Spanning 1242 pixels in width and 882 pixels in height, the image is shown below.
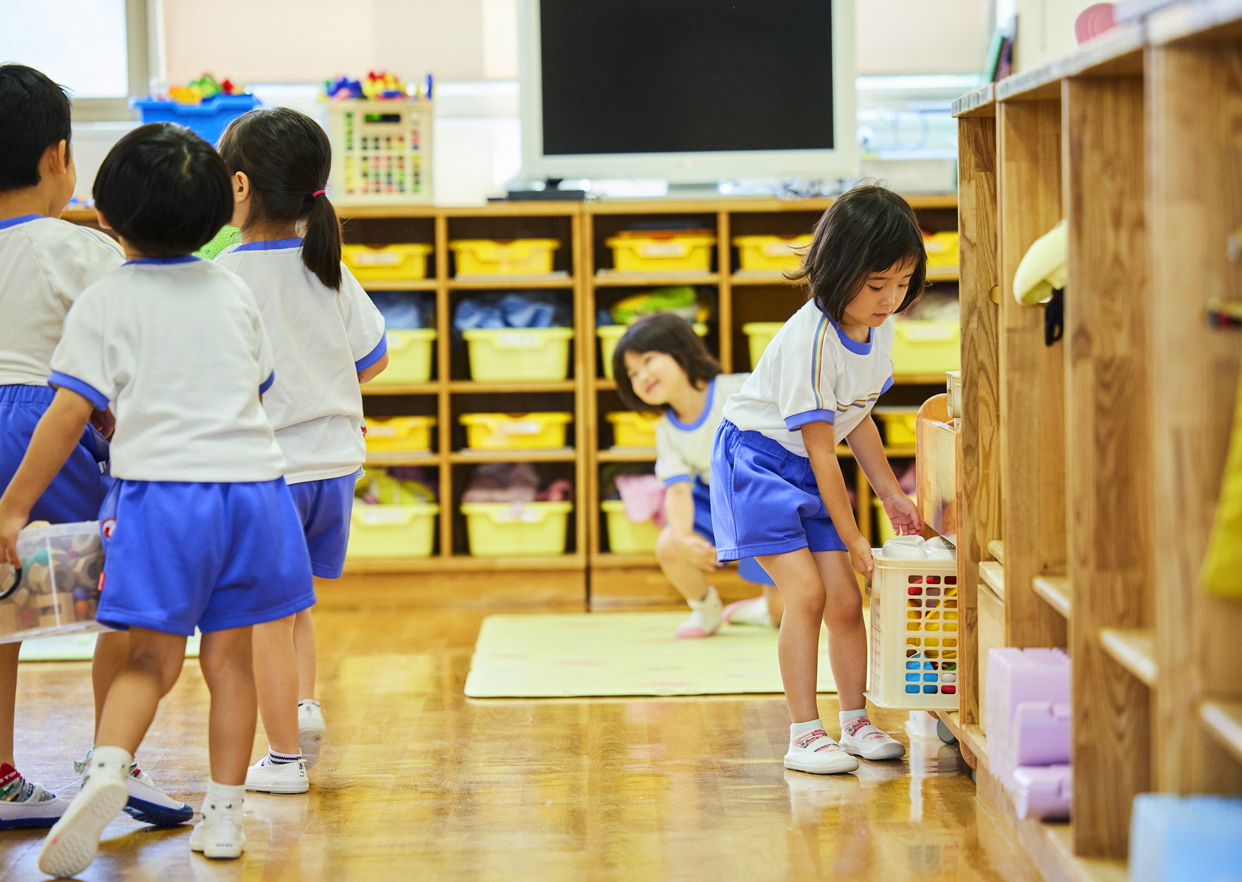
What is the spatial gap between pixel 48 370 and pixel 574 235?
1931 mm

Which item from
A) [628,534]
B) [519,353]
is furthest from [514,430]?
[628,534]

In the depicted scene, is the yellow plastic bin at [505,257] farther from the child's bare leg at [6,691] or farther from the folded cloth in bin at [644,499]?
the child's bare leg at [6,691]

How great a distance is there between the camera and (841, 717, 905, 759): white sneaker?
2059 millimetres

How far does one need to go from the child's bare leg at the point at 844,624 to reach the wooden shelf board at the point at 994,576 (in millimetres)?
254

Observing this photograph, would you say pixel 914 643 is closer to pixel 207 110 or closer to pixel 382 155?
pixel 382 155

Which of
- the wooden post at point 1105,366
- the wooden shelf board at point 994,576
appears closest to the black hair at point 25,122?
the wooden post at point 1105,366

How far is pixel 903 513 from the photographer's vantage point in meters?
2.20

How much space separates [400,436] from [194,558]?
81.8 inches

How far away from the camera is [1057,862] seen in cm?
147

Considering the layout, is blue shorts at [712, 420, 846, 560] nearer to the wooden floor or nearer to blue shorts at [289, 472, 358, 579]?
the wooden floor

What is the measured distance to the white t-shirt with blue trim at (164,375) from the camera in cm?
156

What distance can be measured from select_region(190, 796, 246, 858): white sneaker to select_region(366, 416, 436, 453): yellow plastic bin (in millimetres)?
2003

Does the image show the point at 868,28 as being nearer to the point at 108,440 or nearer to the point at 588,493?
the point at 588,493


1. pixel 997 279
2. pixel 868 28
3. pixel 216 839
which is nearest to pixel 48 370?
pixel 216 839
